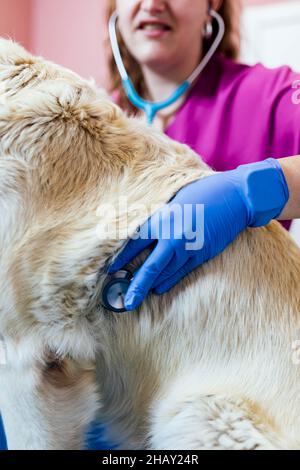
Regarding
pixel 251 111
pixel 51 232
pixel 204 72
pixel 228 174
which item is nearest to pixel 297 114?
pixel 251 111

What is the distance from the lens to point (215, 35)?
1.21 meters

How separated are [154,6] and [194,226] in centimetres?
58

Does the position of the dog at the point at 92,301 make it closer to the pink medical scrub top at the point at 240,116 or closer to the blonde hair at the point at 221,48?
the pink medical scrub top at the point at 240,116

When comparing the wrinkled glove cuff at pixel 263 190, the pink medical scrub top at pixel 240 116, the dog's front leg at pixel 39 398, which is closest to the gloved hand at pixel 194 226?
the wrinkled glove cuff at pixel 263 190

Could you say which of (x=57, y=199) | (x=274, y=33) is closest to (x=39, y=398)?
(x=57, y=199)

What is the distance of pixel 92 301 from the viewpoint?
66 cm

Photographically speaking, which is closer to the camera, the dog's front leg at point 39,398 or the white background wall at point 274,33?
the dog's front leg at point 39,398

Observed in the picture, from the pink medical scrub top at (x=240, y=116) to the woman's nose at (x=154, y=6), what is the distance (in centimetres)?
16

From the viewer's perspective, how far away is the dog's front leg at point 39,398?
65cm

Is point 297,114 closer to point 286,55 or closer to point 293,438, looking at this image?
point 293,438

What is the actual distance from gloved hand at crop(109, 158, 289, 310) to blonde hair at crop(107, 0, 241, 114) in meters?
0.58

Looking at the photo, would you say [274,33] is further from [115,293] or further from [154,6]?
[115,293]

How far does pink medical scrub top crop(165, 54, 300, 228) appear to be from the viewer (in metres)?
1.08

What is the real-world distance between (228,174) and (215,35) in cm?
61
